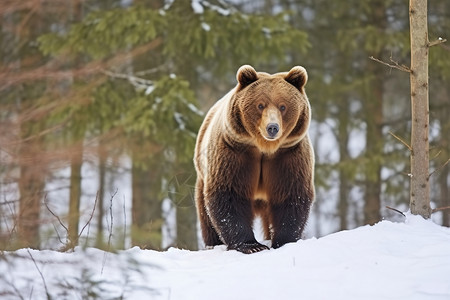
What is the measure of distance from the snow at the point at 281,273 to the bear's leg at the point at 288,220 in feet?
2.89

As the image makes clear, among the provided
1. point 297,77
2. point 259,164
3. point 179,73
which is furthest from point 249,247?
point 179,73

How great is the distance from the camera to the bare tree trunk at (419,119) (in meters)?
5.56

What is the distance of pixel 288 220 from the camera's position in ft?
19.4

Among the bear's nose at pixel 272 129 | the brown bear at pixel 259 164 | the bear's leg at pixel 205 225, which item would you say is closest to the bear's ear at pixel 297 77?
the brown bear at pixel 259 164

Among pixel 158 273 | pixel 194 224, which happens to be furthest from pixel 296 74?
pixel 194 224

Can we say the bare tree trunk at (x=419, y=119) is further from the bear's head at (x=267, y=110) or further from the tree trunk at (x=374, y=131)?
the tree trunk at (x=374, y=131)

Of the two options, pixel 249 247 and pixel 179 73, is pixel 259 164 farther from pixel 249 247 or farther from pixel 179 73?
pixel 179 73

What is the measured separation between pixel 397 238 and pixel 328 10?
11638 mm

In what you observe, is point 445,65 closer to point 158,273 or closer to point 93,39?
point 93,39

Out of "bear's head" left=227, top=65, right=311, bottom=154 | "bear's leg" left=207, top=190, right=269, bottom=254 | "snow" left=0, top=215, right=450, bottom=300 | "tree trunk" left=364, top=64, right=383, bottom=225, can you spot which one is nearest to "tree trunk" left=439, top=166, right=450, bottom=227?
"tree trunk" left=364, top=64, right=383, bottom=225

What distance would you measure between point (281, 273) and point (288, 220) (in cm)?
172

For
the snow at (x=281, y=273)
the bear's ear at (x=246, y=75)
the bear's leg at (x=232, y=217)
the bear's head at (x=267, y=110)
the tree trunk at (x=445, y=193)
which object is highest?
the tree trunk at (x=445, y=193)

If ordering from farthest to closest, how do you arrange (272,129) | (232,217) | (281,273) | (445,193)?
(445,193)
(232,217)
(272,129)
(281,273)

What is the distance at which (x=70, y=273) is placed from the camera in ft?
14.4
